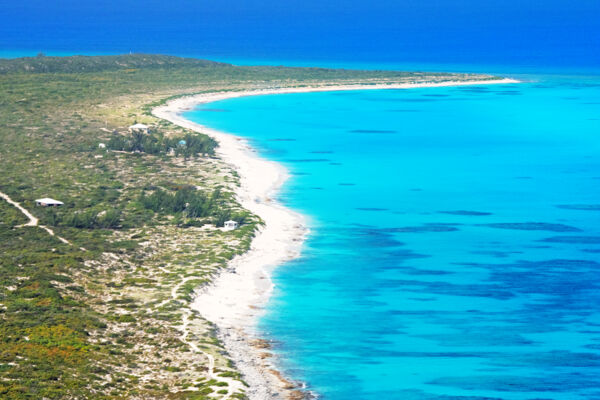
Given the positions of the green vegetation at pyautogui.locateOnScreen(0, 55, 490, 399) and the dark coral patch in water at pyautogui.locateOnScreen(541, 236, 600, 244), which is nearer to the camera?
the green vegetation at pyautogui.locateOnScreen(0, 55, 490, 399)

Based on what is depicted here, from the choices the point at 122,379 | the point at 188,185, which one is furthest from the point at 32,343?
the point at 188,185

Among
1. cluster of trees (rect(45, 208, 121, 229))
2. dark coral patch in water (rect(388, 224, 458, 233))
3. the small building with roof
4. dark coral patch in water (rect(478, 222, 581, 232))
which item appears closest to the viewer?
cluster of trees (rect(45, 208, 121, 229))

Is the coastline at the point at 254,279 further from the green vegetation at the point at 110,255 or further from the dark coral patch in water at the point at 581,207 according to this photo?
the dark coral patch in water at the point at 581,207

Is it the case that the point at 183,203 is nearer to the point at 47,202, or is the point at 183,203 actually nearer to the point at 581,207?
the point at 47,202

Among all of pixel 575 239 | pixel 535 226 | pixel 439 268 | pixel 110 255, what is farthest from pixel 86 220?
pixel 575 239

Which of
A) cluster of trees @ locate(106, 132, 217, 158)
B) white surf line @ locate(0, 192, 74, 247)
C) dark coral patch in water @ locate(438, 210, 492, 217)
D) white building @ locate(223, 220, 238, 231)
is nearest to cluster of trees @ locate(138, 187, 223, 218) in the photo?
white building @ locate(223, 220, 238, 231)

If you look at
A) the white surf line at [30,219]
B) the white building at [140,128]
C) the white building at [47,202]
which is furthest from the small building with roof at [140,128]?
the white building at [47,202]

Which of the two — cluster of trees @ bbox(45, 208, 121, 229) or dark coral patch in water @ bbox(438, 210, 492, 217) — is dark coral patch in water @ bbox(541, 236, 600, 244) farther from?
cluster of trees @ bbox(45, 208, 121, 229)
